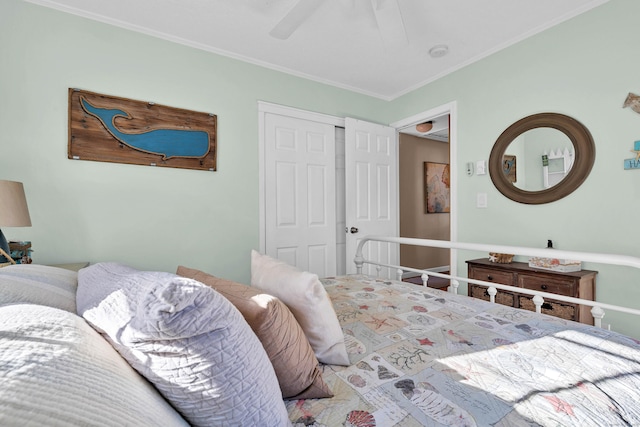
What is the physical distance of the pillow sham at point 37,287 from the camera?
0.70 metres

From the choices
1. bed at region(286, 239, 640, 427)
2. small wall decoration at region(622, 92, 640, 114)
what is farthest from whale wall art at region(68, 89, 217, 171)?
small wall decoration at region(622, 92, 640, 114)

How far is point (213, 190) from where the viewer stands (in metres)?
2.65

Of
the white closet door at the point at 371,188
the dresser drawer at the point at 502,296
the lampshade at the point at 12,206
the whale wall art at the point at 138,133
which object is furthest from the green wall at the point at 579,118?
the lampshade at the point at 12,206

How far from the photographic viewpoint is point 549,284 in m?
2.08

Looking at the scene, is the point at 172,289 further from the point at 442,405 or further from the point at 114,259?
the point at 114,259

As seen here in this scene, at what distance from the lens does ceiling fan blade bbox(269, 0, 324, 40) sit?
1675 millimetres

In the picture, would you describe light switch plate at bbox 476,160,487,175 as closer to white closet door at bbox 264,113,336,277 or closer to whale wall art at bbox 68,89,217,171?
white closet door at bbox 264,113,336,277

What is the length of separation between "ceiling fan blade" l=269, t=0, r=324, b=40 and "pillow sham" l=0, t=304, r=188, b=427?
184 centimetres

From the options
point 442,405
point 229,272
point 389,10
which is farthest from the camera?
point 229,272

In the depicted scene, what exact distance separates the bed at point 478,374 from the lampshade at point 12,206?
1746mm

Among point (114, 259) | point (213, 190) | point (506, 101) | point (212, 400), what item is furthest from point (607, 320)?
point (114, 259)

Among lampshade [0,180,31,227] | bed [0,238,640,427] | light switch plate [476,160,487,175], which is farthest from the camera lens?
light switch plate [476,160,487,175]

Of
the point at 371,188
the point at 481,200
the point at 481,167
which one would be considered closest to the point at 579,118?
the point at 481,167

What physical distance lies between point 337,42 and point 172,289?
2.64m
